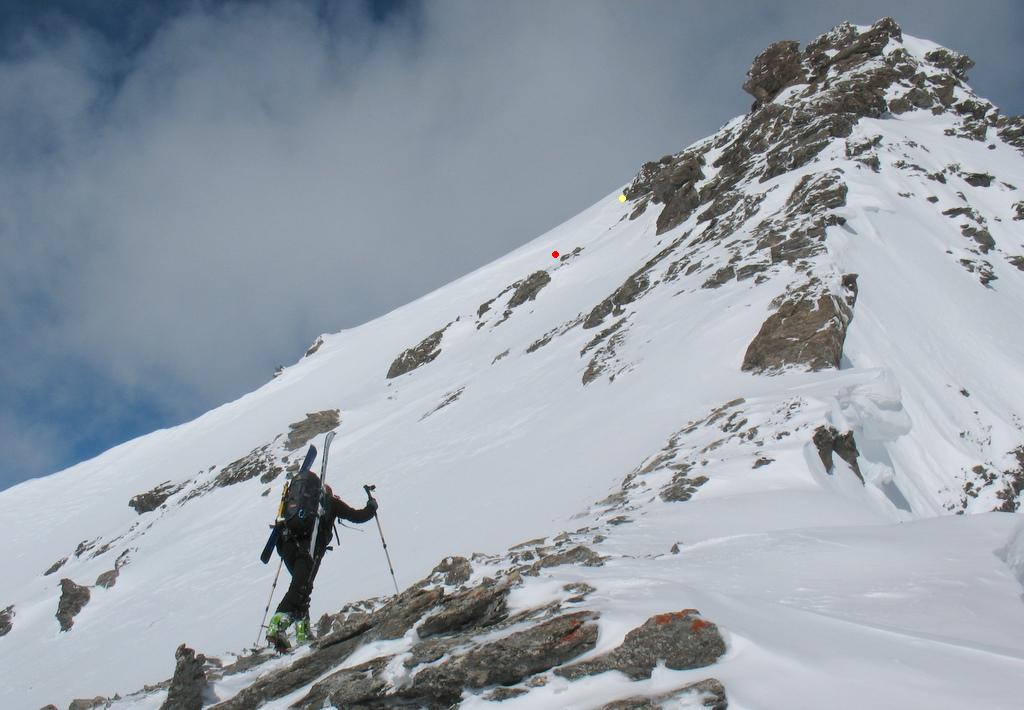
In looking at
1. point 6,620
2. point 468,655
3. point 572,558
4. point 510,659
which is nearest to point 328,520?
point 572,558

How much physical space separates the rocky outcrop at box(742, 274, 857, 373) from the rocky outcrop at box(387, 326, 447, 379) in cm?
2752

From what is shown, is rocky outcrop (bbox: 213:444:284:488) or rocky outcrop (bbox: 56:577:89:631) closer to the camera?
rocky outcrop (bbox: 56:577:89:631)

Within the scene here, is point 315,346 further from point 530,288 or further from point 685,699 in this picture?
point 685,699

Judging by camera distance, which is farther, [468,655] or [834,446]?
[834,446]

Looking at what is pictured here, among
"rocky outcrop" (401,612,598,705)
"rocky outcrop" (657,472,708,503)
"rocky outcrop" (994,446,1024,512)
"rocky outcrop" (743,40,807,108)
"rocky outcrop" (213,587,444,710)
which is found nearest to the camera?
"rocky outcrop" (401,612,598,705)

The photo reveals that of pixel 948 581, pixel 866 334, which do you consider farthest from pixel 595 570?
pixel 866 334

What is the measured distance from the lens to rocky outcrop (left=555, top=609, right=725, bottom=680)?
3.88 metres

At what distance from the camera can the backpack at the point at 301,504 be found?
767cm

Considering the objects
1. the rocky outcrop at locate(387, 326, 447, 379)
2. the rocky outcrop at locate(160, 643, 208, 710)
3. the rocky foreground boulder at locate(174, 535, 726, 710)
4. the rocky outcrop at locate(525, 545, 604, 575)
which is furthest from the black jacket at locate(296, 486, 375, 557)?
the rocky outcrop at locate(387, 326, 447, 379)

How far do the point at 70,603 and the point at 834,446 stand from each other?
82.3ft

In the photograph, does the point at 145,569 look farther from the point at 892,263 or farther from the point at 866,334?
the point at 892,263

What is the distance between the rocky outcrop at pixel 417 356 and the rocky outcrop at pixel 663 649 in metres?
37.8

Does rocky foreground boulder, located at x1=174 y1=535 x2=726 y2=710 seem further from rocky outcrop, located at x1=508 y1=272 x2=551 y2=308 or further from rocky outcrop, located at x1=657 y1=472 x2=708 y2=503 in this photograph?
rocky outcrop, located at x1=508 y1=272 x2=551 y2=308

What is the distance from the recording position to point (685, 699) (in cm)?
354
